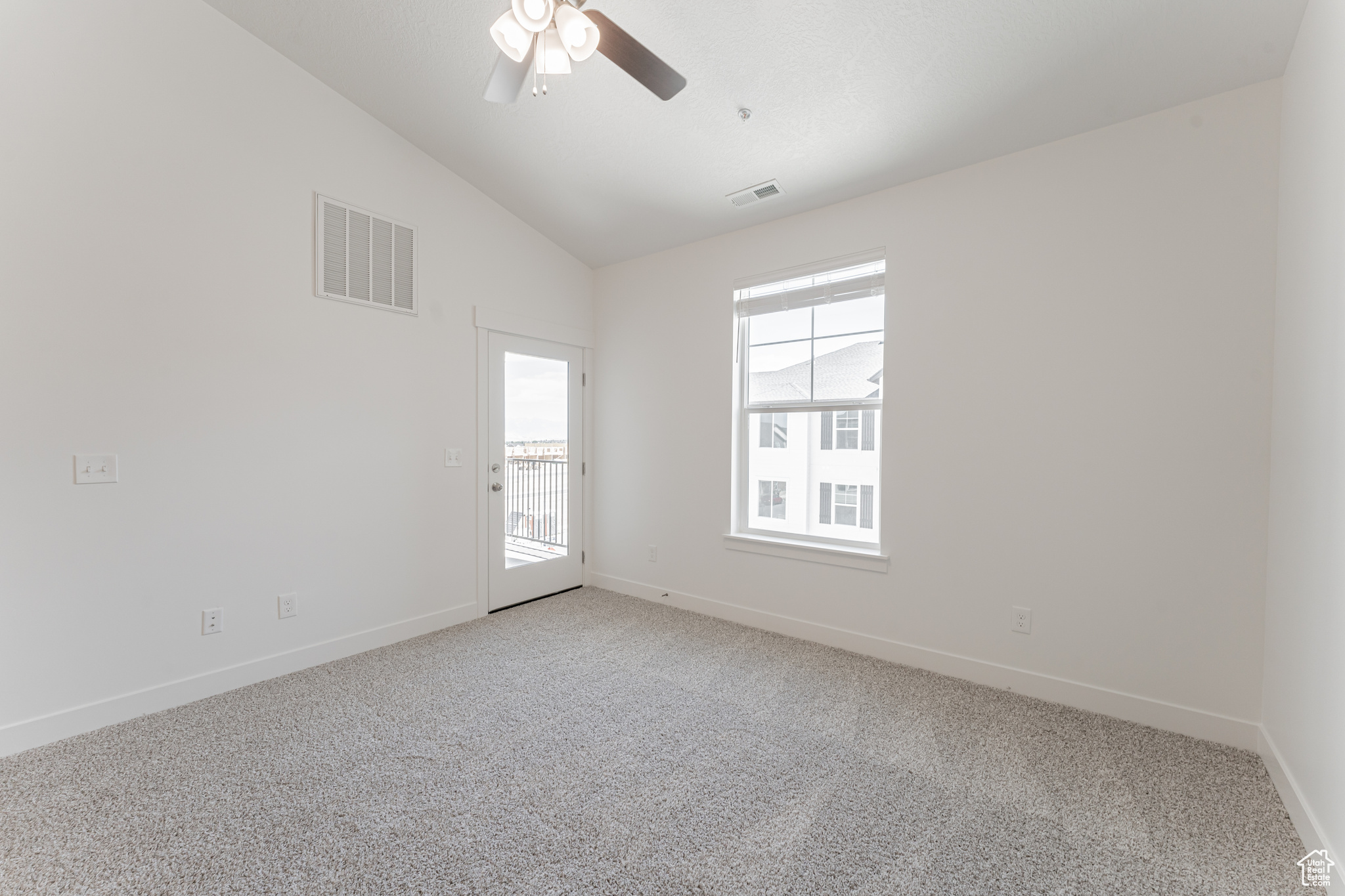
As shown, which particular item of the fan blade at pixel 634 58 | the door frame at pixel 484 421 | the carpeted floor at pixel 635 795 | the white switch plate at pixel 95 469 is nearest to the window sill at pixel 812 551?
the carpeted floor at pixel 635 795

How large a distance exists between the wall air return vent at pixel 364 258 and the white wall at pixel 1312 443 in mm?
3959

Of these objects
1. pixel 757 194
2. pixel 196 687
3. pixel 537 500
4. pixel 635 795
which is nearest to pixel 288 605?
pixel 196 687

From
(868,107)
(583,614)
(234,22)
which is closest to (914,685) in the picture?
(583,614)

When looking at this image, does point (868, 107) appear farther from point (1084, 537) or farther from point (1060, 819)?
point (1060, 819)

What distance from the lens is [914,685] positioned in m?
2.77

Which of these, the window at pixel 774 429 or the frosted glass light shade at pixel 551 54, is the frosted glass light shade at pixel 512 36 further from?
the window at pixel 774 429

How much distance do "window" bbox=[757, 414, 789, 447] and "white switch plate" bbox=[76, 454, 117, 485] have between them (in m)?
3.31

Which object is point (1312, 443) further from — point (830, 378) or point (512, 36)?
point (512, 36)

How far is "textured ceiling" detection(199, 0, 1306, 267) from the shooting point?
79.8 inches

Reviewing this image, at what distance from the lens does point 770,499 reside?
368 cm

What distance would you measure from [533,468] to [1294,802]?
3.99 metres

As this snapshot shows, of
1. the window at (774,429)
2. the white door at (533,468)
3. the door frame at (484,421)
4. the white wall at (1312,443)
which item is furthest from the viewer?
the white door at (533,468)

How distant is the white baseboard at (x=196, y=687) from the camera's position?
2.21m

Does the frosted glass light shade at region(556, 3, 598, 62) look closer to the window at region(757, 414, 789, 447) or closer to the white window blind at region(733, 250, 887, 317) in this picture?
the white window blind at region(733, 250, 887, 317)
